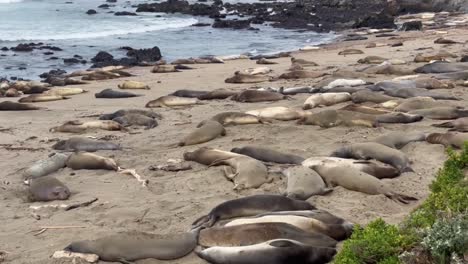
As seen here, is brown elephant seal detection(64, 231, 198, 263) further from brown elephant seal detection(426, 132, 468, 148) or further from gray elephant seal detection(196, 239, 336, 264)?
brown elephant seal detection(426, 132, 468, 148)

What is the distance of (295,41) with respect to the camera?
2302 cm

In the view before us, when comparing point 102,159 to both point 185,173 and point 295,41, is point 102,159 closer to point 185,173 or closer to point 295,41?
point 185,173

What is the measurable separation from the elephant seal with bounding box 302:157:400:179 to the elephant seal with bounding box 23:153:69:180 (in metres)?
2.55

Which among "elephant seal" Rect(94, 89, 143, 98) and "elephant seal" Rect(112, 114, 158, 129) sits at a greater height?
"elephant seal" Rect(112, 114, 158, 129)

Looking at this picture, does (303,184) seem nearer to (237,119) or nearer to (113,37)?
(237,119)

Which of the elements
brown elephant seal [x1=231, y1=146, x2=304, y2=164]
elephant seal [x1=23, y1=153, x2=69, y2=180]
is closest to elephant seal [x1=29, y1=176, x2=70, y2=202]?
elephant seal [x1=23, y1=153, x2=69, y2=180]

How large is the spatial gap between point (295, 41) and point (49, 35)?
9.47 metres

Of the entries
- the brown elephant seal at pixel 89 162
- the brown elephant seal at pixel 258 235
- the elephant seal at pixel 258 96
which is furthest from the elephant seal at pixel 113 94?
the brown elephant seal at pixel 258 235

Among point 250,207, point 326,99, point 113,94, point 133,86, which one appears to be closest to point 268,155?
point 250,207

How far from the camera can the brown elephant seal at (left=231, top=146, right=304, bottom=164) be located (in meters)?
6.18

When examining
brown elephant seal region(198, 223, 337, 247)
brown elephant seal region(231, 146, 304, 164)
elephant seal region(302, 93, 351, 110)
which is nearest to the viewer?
brown elephant seal region(198, 223, 337, 247)

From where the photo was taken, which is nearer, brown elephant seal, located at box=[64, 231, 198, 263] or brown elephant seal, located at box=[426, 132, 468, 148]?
brown elephant seal, located at box=[64, 231, 198, 263]

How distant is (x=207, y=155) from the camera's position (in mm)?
6406

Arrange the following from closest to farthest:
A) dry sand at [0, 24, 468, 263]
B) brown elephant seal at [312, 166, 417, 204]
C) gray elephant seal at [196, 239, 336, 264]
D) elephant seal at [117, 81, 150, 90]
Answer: gray elephant seal at [196, 239, 336, 264] < dry sand at [0, 24, 468, 263] < brown elephant seal at [312, 166, 417, 204] < elephant seal at [117, 81, 150, 90]
